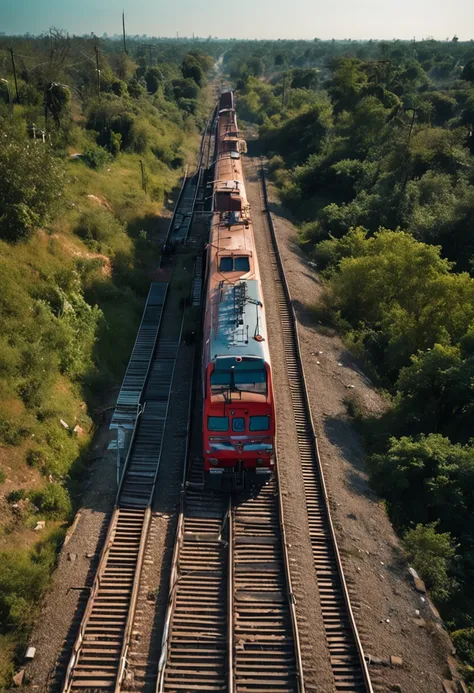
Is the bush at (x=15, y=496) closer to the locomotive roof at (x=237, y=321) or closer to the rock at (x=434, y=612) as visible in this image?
the locomotive roof at (x=237, y=321)

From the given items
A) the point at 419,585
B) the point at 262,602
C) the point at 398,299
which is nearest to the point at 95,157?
the point at 398,299

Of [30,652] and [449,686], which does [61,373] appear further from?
[449,686]

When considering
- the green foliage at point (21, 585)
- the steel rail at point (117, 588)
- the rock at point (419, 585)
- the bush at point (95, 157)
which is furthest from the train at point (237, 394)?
the bush at point (95, 157)

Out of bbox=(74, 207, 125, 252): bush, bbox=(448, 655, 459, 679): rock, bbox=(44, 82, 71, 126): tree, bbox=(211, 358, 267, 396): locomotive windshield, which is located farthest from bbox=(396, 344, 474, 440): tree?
bbox=(44, 82, 71, 126): tree

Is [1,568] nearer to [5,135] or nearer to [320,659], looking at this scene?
[320,659]

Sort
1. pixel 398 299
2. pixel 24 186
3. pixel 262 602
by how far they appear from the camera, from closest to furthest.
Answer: pixel 262 602 < pixel 24 186 < pixel 398 299

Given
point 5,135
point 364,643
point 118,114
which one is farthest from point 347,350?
point 118,114
